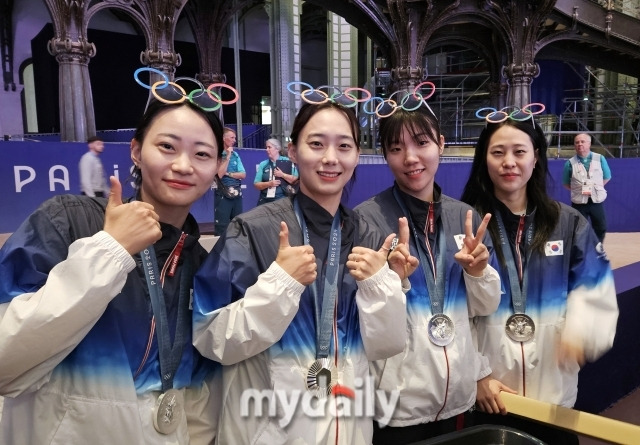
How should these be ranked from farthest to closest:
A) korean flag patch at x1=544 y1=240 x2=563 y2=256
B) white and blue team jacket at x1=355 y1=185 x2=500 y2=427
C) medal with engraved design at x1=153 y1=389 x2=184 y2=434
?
korean flag patch at x1=544 y1=240 x2=563 y2=256, white and blue team jacket at x1=355 y1=185 x2=500 y2=427, medal with engraved design at x1=153 y1=389 x2=184 y2=434

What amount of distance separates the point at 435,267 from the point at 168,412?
3.20 feet

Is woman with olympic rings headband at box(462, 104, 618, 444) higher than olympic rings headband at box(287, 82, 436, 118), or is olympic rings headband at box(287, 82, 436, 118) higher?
olympic rings headband at box(287, 82, 436, 118)

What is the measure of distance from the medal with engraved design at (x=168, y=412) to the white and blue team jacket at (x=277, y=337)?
5.0 inches

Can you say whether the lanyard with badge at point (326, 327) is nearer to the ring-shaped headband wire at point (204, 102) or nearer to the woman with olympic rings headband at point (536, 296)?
the ring-shaped headband wire at point (204, 102)

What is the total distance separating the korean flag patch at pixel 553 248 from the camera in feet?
5.86

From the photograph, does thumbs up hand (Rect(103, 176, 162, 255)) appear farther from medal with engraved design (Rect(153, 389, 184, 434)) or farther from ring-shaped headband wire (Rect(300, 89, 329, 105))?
ring-shaped headband wire (Rect(300, 89, 329, 105))

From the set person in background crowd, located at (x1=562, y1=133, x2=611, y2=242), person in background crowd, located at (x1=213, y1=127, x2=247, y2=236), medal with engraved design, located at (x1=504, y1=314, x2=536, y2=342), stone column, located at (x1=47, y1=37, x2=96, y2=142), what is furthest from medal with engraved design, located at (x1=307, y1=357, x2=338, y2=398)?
stone column, located at (x1=47, y1=37, x2=96, y2=142)

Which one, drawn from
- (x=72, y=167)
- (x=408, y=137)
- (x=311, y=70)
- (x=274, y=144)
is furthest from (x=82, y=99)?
(x=311, y=70)

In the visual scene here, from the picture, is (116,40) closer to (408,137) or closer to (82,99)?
(82,99)

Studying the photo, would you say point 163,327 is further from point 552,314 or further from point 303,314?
point 552,314

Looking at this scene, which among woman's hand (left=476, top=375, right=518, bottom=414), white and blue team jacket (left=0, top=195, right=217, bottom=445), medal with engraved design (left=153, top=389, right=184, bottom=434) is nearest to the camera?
white and blue team jacket (left=0, top=195, right=217, bottom=445)

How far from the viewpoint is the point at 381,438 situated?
5.24ft

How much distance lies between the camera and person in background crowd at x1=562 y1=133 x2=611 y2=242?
6.29 m

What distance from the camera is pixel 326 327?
136 centimetres
